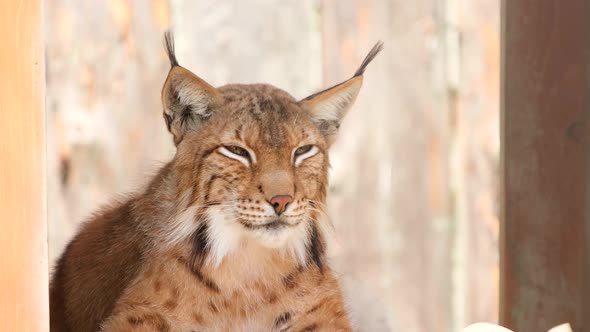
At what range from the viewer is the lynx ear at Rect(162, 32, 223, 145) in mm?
2176

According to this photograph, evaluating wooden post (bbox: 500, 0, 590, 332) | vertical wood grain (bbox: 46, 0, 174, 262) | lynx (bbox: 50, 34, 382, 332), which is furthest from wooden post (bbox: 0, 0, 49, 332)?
wooden post (bbox: 500, 0, 590, 332)

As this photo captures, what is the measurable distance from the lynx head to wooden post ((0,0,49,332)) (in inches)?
15.4

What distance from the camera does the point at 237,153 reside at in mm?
2219

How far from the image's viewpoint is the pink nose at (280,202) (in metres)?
2.15

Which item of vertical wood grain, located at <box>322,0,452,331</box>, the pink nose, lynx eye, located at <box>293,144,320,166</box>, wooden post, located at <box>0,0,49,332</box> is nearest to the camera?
wooden post, located at <box>0,0,49,332</box>

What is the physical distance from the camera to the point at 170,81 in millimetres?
2174

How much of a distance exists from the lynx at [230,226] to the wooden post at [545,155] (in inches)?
25.0

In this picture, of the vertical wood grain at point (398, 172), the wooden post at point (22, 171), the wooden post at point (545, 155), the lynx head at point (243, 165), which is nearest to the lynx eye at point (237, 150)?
the lynx head at point (243, 165)

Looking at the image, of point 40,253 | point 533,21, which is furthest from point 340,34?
point 40,253

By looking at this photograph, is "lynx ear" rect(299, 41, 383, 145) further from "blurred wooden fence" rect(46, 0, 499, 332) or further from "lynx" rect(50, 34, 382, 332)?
"blurred wooden fence" rect(46, 0, 499, 332)

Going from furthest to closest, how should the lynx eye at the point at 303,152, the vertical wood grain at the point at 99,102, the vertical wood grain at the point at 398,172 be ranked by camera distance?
1. the vertical wood grain at the point at 398,172
2. the vertical wood grain at the point at 99,102
3. the lynx eye at the point at 303,152

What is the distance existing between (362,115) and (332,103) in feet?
1.95

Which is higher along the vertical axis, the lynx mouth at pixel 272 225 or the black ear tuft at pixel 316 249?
the lynx mouth at pixel 272 225

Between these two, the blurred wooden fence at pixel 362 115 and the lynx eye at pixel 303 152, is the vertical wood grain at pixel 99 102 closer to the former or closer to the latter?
the blurred wooden fence at pixel 362 115
